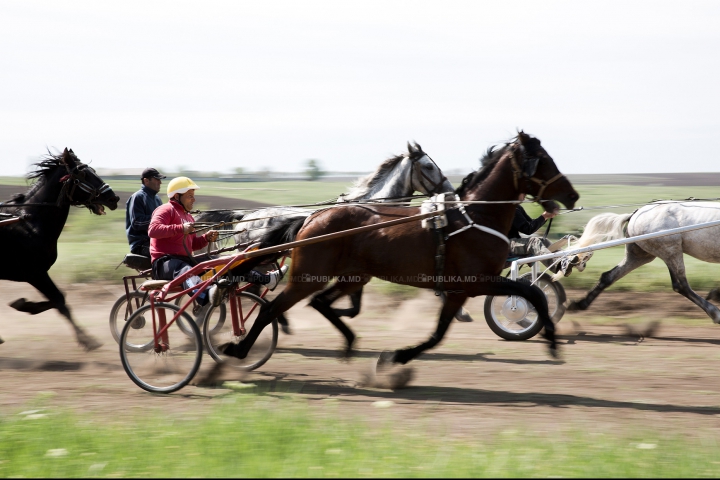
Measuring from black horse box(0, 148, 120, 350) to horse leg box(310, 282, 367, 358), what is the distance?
2.64 metres

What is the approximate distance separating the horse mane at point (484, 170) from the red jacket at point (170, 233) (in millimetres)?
2457

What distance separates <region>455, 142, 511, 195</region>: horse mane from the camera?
22.9ft

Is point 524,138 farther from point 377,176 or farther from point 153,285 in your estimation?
point 153,285

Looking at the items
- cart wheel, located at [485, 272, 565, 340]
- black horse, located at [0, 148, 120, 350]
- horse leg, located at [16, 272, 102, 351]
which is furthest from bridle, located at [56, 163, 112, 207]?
cart wheel, located at [485, 272, 565, 340]

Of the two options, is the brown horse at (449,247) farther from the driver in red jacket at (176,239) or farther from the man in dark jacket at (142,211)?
the man in dark jacket at (142,211)

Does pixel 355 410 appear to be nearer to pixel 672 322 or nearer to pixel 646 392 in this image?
pixel 646 392

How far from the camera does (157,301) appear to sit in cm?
659

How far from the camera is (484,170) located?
7.01 metres

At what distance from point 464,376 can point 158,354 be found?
104 inches

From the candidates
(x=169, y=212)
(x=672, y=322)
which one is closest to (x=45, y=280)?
(x=169, y=212)

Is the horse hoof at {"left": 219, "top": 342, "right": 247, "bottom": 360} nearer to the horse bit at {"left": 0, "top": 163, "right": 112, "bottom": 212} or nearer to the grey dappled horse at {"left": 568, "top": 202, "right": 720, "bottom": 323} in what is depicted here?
the horse bit at {"left": 0, "top": 163, "right": 112, "bottom": 212}

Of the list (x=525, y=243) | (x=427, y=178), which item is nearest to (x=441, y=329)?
(x=427, y=178)

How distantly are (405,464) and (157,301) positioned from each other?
316cm

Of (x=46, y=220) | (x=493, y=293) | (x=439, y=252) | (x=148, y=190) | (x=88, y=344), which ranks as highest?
(x=148, y=190)
